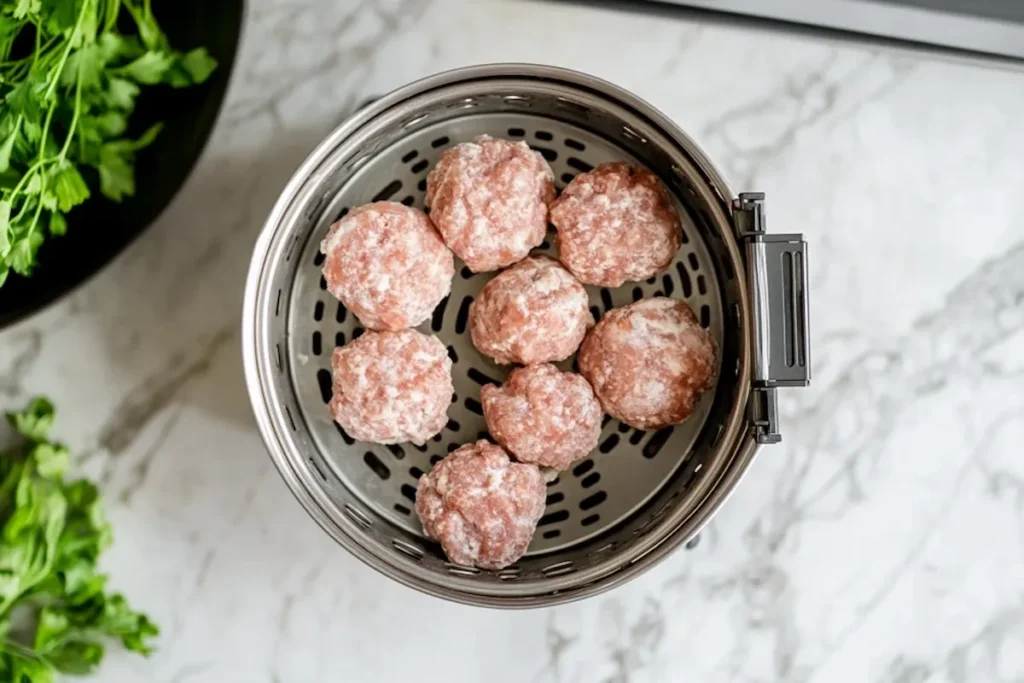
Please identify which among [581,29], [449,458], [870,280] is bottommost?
[449,458]

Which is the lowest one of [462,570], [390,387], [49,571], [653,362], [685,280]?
[49,571]

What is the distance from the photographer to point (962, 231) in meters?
1.06

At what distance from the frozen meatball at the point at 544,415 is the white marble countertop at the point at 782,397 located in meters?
0.26

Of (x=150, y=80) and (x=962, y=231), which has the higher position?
(x=962, y=231)

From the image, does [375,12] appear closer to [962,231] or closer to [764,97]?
[764,97]

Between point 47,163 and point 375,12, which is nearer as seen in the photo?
point 47,163

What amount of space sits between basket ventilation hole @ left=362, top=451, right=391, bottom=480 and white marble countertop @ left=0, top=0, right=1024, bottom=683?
0.55 feet

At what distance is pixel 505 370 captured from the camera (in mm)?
910

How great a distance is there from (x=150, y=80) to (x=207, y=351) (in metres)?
0.30

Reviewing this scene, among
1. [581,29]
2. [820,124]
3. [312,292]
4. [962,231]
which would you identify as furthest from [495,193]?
[962,231]

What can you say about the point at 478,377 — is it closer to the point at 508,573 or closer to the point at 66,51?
the point at 508,573

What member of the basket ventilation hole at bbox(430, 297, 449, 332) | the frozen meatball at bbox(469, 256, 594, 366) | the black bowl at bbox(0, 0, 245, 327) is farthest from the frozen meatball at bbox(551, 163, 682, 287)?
the black bowl at bbox(0, 0, 245, 327)

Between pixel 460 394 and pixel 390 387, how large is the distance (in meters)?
0.11

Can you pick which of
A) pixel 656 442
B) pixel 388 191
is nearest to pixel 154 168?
pixel 388 191
